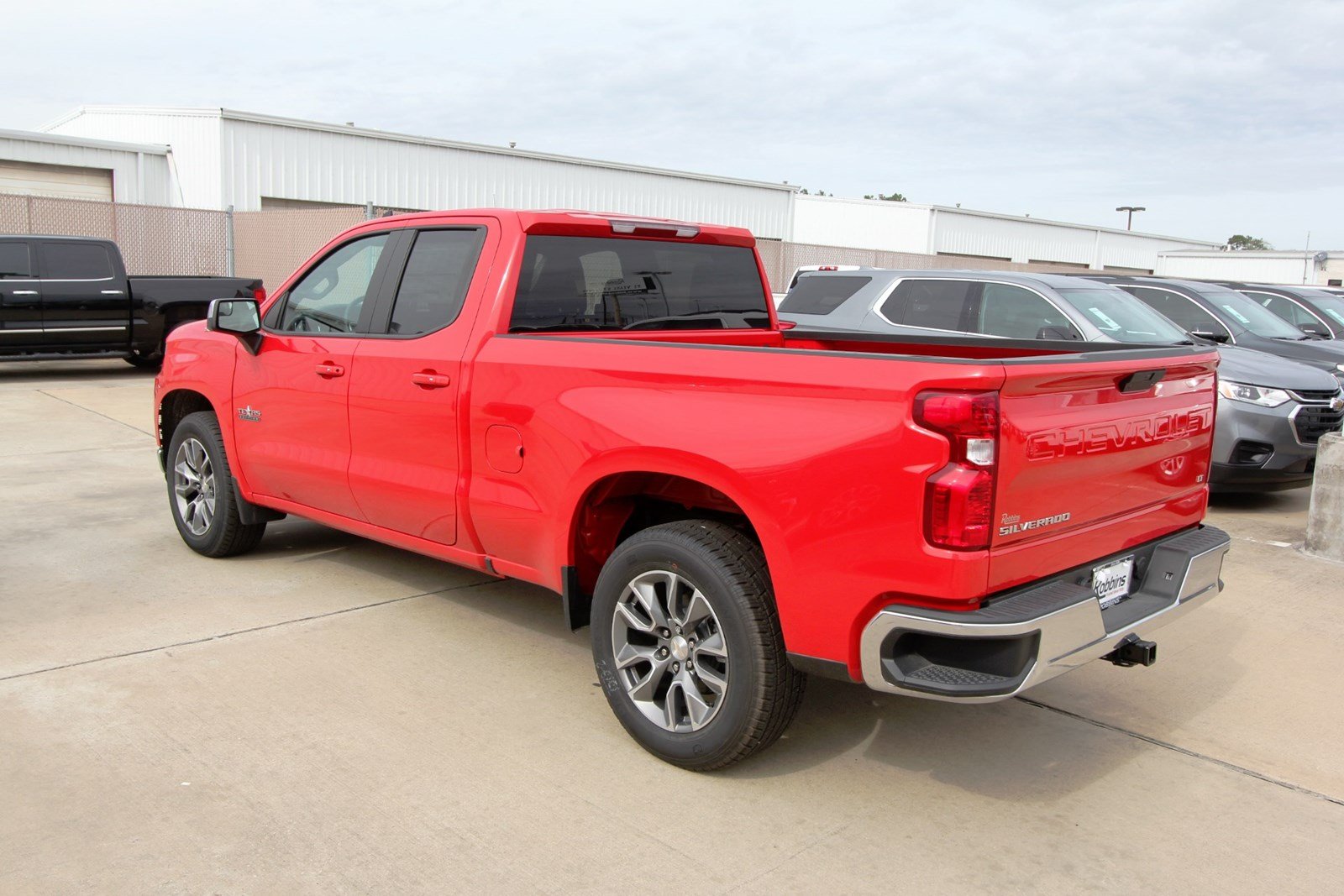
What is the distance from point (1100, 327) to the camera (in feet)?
28.6

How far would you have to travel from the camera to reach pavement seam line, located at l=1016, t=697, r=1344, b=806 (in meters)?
3.87

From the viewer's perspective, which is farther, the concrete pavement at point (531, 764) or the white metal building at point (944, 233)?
the white metal building at point (944, 233)

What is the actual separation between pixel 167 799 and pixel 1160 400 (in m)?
3.56

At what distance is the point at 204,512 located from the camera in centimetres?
631

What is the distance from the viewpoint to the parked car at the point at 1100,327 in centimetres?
836

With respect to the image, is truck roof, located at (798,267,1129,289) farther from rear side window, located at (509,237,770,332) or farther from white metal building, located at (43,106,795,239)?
white metal building, located at (43,106,795,239)

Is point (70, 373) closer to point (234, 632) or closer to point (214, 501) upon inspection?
point (214, 501)

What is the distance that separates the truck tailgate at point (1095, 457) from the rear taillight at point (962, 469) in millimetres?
43

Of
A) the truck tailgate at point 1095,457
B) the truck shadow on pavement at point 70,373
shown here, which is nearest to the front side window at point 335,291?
the truck tailgate at point 1095,457

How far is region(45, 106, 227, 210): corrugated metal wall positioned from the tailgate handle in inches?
989

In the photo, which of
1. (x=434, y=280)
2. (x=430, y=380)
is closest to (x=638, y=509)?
(x=430, y=380)

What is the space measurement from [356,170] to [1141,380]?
2622 cm

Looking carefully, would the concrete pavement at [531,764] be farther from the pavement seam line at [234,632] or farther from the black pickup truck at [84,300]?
the black pickup truck at [84,300]

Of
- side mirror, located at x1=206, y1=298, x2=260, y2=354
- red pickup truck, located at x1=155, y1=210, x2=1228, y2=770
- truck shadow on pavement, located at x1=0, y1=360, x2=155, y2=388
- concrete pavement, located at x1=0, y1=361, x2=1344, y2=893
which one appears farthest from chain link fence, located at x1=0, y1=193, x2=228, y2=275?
red pickup truck, located at x1=155, y1=210, x2=1228, y2=770
